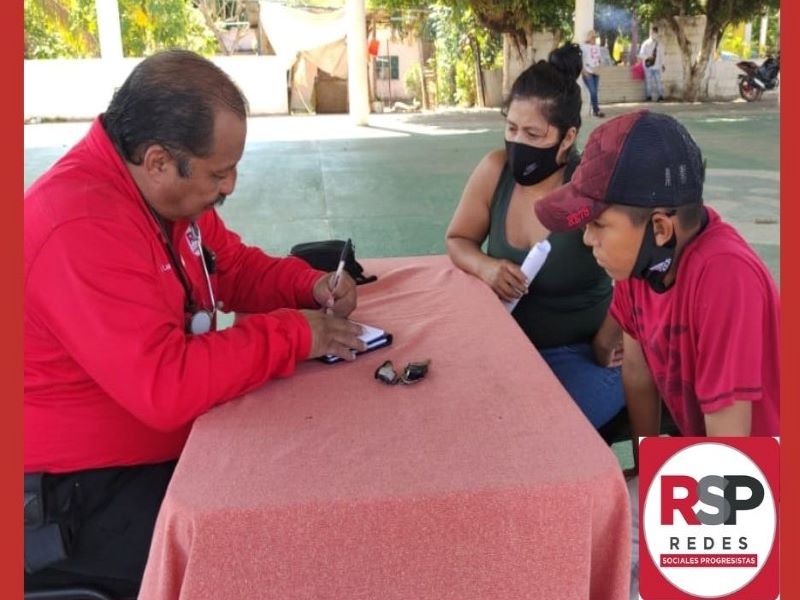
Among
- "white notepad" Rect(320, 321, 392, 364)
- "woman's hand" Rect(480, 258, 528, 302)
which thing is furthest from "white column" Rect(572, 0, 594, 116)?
"white notepad" Rect(320, 321, 392, 364)

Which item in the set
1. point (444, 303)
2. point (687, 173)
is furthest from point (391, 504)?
point (444, 303)

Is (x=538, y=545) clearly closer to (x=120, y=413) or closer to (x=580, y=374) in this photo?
(x=120, y=413)

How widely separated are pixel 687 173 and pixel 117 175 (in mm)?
1064

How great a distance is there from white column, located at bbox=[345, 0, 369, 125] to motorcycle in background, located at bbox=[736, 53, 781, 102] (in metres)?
7.96

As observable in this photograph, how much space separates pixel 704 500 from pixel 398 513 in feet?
1.74

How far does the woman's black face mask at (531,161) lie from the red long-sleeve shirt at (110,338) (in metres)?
0.94

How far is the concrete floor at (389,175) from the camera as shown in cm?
573

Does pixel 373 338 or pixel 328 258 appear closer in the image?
pixel 373 338

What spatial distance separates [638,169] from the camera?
140 centimetres

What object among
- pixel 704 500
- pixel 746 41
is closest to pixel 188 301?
pixel 704 500

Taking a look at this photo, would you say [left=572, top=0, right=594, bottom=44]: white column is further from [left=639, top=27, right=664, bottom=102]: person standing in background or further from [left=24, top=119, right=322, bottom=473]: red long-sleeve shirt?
[left=24, top=119, right=322, bottom=473]: red long-sleeve shirt

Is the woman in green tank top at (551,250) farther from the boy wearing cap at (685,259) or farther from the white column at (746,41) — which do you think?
the white column at (746,41)

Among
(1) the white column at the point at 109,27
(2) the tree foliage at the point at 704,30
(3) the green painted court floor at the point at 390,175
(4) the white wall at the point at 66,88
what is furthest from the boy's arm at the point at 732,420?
(2) the tree foliage at the point at 704,30

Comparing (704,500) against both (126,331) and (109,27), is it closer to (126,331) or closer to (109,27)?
(126,331)
